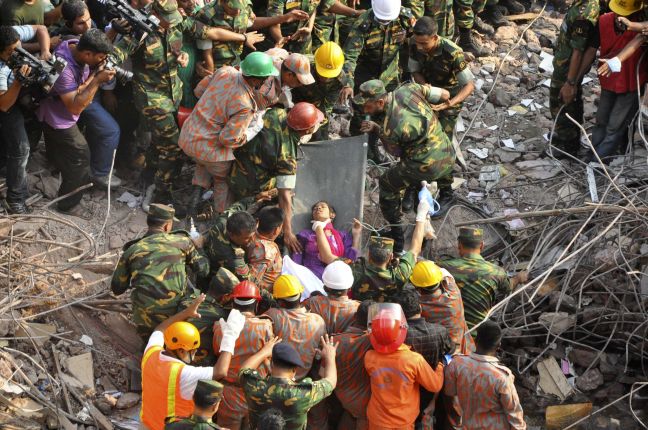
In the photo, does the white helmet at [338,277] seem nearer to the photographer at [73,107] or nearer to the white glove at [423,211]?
the white glove at [423,211]

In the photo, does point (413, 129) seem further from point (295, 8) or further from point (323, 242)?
point (295, 8)

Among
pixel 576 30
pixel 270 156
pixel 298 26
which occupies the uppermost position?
pixel 576 30

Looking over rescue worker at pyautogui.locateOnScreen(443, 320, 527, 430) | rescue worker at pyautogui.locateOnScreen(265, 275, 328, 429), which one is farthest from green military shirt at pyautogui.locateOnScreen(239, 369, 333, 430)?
rescue worker at pyautogui.locateOnScreen(443, 320, 527, 430)

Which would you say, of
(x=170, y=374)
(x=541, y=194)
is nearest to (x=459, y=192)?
(x=541, y=194)

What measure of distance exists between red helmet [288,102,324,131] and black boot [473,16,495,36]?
4.80 meters

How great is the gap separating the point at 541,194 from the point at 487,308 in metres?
2.42

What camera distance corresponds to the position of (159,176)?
9062 millimetres

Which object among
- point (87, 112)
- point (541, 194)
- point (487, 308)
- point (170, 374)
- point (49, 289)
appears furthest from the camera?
point (541, 194)

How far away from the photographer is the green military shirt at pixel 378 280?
7426 millimetres

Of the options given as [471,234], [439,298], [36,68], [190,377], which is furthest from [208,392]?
[36,68]

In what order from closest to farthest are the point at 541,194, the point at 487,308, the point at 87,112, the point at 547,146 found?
1. the point at 487,308
2. the point at 87,112
3. the point at 541,194
4. the point at 547,146

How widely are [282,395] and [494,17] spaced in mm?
7782

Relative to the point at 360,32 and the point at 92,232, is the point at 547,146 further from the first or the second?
the point at 92,232

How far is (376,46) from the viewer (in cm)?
955
